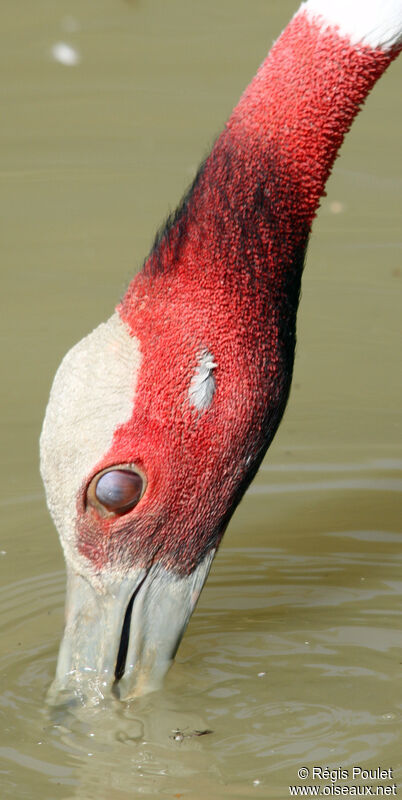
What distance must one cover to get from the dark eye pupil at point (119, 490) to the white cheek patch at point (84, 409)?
0.05m

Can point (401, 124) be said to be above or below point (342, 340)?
above

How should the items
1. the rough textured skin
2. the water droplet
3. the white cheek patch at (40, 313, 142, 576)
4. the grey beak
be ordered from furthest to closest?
the water droplet, the grey beak, the rough textured skin, the white cheek patch at (40, 313, 142, 576)

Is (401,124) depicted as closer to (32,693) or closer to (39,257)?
(39,257)

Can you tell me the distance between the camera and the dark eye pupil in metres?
3.06

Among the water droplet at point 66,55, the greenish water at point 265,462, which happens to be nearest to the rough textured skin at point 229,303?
the greenish water at point 265,462

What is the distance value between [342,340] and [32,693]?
97.4 inches

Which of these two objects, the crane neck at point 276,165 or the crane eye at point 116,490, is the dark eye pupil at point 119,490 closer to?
the crane eye at point 116,490

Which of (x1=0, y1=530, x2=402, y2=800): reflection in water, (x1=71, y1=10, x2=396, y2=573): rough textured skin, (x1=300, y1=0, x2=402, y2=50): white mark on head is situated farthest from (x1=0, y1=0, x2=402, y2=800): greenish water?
A: (x1=300, y1=0, x2=402, y2=50): white mark on head

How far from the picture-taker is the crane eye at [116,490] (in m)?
3.06

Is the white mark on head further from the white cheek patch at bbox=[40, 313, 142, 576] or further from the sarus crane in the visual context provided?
the white cheek patch at bbox=[40, 313, 142, 576]

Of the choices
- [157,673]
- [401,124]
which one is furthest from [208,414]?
[401,124]

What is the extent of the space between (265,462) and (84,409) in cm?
188

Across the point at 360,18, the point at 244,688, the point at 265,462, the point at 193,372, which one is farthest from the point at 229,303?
the point at 265,462

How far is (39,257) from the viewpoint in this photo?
6105mm
